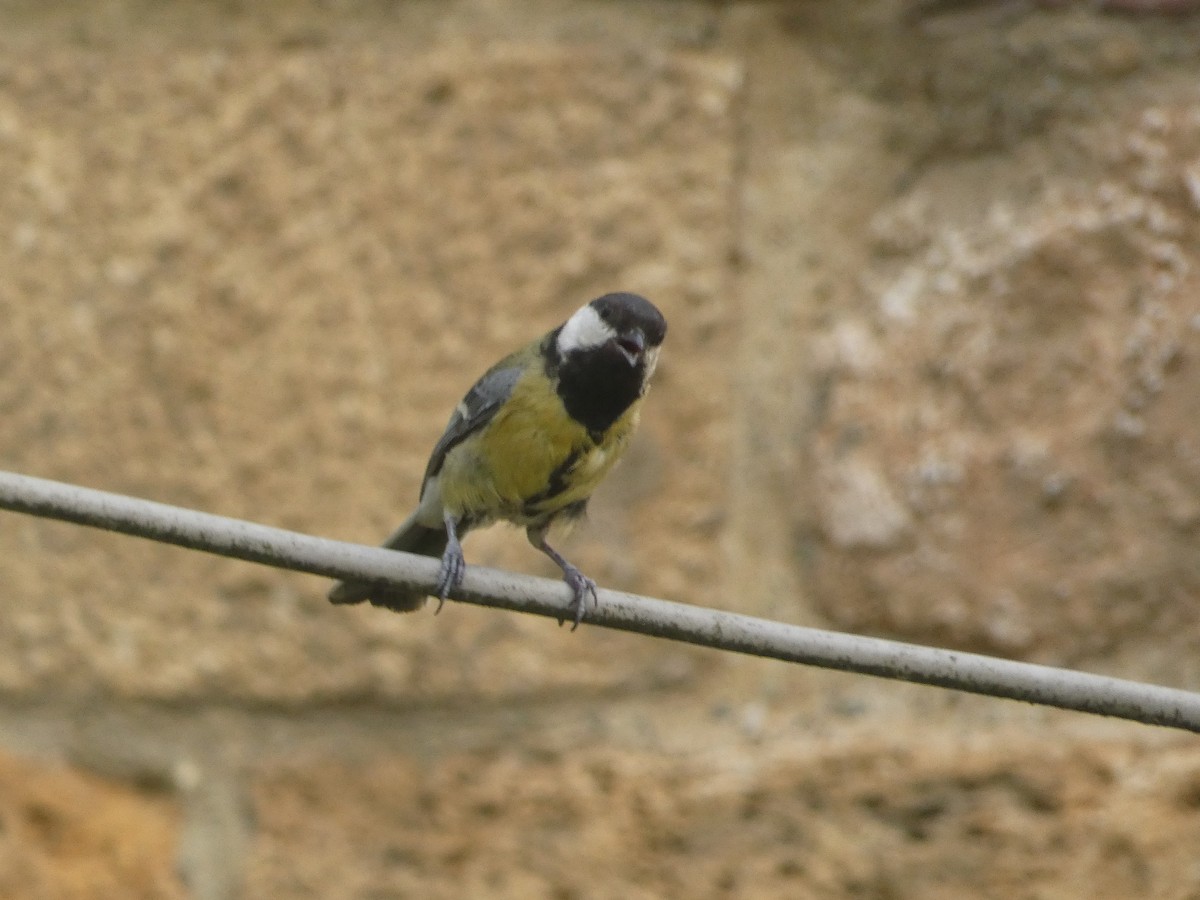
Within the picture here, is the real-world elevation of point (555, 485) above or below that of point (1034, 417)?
below

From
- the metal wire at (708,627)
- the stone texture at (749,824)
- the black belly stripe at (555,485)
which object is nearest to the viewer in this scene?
the metal wire at (708,627)

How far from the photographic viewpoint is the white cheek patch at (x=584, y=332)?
1.55 m

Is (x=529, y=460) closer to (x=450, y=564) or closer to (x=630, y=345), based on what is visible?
(x=630, y=345)

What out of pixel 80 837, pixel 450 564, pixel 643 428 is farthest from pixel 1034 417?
pixel 80 837

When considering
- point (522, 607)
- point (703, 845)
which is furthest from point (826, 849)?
point (522, 607)

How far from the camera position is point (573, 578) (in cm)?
144

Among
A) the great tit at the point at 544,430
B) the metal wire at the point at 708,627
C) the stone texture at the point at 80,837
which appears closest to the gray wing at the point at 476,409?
the great tit at the point at 544,430

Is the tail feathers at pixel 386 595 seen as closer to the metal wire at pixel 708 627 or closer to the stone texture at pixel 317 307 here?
the stone texture at pixel 317 307

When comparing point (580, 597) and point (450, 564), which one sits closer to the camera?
point (580, 597)

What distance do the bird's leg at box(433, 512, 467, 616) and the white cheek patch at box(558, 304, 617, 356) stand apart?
21 centimetres

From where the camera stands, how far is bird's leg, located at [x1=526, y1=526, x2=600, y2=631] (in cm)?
107

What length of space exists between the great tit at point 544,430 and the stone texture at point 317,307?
0.09ft

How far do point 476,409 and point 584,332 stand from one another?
0.43ft

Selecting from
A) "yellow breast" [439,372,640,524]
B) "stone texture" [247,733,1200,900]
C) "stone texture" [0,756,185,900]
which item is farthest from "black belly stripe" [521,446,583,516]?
"stone texture" [0,756,185,900]
